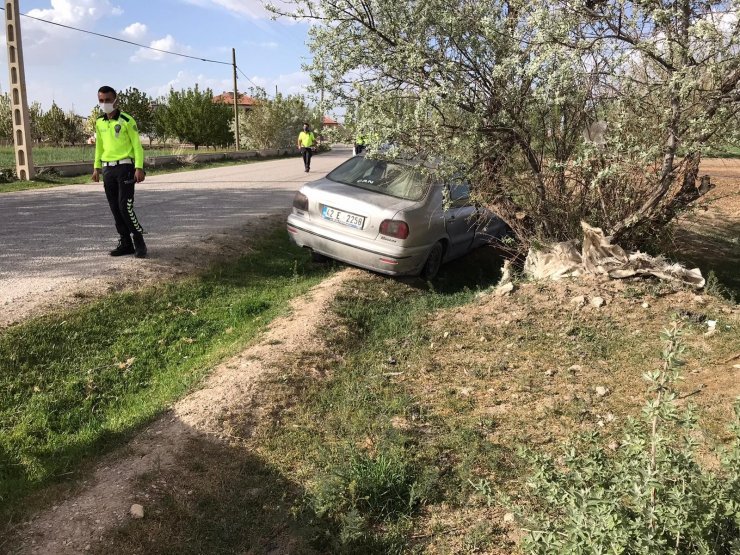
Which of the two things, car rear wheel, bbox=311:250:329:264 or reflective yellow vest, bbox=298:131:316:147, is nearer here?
car rear wheel, bbox=311:250:329:264

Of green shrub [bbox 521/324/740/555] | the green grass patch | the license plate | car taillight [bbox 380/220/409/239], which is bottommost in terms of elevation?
the green grass patch

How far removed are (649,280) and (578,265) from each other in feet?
2.29

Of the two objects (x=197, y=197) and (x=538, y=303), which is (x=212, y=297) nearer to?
(x=538, y=303)

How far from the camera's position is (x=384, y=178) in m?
6.77

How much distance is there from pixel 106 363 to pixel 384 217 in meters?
3.14

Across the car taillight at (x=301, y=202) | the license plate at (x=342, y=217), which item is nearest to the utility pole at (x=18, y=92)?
the car taillight at (x=301, y=202)

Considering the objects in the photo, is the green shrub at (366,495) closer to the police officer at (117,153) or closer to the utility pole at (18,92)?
the police officer at (117,153)

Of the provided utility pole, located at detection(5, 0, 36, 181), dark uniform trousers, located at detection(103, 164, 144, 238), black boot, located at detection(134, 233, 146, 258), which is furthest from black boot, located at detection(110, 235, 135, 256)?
utility pole, located at detection(5, 0, 36, 181)

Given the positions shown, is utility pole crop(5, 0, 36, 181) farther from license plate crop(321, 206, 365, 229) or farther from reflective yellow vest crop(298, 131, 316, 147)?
license plate crop(321, 206, 365, 229)

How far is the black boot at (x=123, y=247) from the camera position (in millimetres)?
6340

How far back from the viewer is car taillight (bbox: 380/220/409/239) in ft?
19.8

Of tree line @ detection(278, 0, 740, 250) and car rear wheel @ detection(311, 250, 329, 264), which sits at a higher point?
tree line @ detection(278, 0, 740, 250)

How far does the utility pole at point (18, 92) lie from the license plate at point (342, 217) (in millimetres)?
11230

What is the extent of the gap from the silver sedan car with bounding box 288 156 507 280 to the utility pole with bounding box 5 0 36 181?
35.5ft
